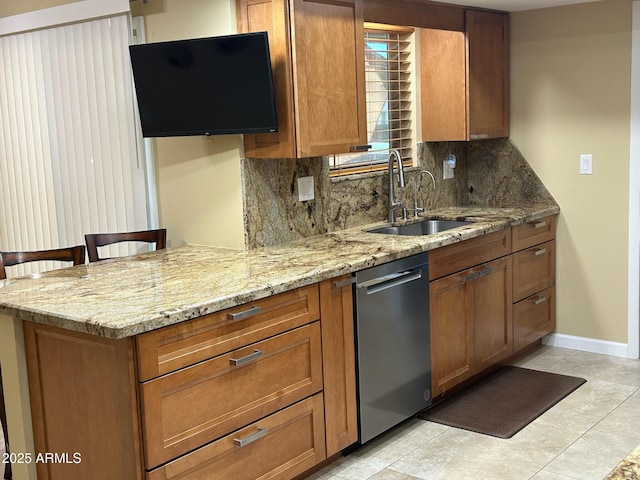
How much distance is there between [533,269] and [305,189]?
1.57 metres

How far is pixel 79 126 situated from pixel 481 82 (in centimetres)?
230

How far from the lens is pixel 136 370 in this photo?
92.3 inches

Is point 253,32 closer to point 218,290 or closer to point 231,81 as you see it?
point 231,81

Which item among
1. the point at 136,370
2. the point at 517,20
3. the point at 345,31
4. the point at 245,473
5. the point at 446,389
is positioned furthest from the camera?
the point at 517,20

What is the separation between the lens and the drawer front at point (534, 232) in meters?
4.35

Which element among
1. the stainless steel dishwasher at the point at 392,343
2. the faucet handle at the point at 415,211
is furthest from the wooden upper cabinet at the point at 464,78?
the stainless steel dishwasher at the point at 392,343

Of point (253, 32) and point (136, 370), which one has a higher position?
point (253, 32)

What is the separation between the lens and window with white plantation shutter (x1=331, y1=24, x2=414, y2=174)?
14.0 feet

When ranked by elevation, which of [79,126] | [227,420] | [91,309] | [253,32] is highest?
[253,32]

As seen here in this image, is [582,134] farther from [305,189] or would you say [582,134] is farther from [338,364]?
[338,364]

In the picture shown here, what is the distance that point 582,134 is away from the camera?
4.54m

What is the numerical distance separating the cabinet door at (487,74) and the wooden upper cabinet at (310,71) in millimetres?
1084

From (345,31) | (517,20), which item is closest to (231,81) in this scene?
(345,31)

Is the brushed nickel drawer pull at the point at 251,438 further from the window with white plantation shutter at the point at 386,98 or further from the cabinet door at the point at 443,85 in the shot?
the cabinet door at the point at 443,85
